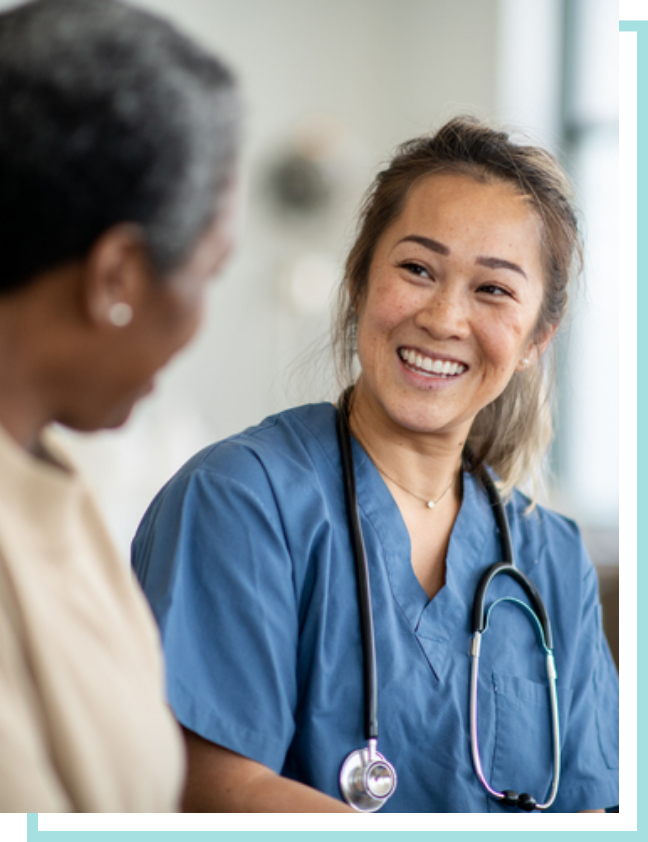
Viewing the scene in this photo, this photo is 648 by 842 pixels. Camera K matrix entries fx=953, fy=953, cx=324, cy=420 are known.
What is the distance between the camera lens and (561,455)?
2666 mm

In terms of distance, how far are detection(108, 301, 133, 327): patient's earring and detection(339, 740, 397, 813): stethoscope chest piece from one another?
1.66 feet

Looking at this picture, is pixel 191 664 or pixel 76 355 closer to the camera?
pixel 76 355

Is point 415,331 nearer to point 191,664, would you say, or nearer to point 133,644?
point 191,664

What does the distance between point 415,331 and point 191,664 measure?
1.31 feet

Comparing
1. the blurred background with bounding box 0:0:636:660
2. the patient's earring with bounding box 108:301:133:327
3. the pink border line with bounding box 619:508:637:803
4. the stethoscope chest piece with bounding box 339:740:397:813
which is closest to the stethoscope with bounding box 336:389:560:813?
the stethoscope chest piece with bounding box 339:740:397:813

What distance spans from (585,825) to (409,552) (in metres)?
0.34

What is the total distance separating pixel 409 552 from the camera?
0.94 m

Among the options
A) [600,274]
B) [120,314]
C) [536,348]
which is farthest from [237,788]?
[600,274]

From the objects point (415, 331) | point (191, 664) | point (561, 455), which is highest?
point (415, 331)

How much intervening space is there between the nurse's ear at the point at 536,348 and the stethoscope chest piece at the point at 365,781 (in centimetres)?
45

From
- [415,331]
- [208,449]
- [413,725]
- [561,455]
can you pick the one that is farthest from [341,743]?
[561,455]

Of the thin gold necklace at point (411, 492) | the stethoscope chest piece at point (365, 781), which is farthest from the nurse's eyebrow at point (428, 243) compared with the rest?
the stethoscope chest piece at point (365, 781)

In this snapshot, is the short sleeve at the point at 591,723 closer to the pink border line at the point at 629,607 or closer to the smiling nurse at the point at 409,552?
the smiling nurse at the point at 409,552

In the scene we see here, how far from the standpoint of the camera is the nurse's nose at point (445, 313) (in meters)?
0.93
